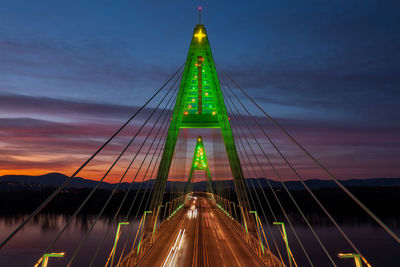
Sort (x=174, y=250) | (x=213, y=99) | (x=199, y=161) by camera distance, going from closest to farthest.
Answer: (x=174, y=250) → (x=213, y=99) → (x=199, y=161)

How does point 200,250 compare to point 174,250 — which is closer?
point 174,250

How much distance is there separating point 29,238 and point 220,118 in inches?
3115

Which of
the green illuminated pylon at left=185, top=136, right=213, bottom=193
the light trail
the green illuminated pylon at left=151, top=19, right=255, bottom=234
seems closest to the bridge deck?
the light trail

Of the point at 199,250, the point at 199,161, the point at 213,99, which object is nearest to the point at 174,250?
the point at 199,250

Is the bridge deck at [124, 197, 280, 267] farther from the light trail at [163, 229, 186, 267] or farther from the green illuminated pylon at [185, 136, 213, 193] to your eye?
the green illuminated pylon at [185, 136, 213, 193]

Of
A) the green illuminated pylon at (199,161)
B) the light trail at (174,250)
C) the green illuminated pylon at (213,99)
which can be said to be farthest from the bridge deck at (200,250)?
the green illuminated pylon at (199,161)

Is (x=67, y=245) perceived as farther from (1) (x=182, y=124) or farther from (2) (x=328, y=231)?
(2) (x=328, y=231)

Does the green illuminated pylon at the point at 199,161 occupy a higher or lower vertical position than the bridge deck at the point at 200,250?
higher

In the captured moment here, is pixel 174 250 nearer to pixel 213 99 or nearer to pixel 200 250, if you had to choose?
pixel 200 250

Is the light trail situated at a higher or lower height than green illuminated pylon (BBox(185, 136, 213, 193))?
lower

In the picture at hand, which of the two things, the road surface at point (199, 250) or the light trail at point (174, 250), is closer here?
the light trail at point (174, 250)

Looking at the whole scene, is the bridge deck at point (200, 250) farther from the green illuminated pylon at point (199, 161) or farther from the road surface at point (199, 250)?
the green illuminated pylon at point (199, 161)

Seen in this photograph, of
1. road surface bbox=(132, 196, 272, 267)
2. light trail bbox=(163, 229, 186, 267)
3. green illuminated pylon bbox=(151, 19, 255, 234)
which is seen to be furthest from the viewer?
green illuminated pylon bbox=(151, 19, 255, 234)

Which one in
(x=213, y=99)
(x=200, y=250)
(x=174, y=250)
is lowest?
(x=200, y=250)
